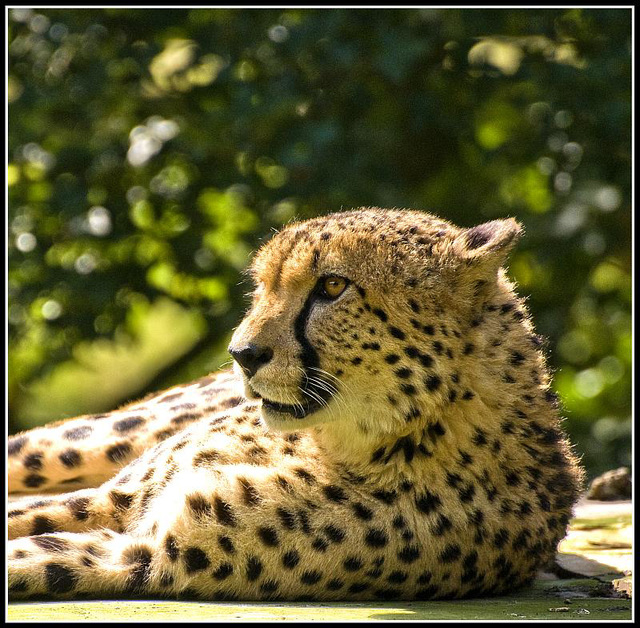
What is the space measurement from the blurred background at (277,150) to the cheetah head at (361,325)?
249 centimetres

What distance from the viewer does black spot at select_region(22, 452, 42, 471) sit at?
4.06 m

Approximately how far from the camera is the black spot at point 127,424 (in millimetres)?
3986

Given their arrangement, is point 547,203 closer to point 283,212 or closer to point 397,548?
point 283,212

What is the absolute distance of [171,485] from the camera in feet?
9.78

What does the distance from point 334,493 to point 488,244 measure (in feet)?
2.51

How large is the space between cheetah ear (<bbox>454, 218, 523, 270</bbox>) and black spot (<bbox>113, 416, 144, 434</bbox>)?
1476mm

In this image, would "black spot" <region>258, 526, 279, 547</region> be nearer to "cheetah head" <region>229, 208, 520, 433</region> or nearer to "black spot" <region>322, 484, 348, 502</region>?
"black spot" <region>322, 484, 348, 502</region>

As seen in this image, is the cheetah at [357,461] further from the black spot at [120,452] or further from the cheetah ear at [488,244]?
the black spot at [120,452]

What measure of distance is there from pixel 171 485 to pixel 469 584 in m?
0.81

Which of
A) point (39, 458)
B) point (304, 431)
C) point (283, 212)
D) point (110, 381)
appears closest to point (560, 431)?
point (304, 431)

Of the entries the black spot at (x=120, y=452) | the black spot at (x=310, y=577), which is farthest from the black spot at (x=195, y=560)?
the black spot at (x=120, y=452)

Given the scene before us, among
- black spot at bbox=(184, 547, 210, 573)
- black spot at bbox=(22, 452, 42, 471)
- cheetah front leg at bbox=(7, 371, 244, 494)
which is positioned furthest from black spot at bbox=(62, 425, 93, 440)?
black spot at bbox=(184, 547, 210, 573)

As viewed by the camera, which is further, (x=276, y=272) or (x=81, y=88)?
(x=81, y=88)

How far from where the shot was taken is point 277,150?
6.07 meters
